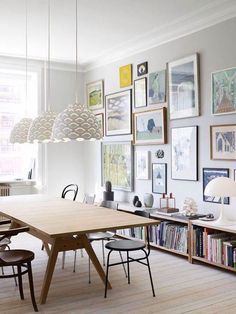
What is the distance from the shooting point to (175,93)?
5.10 meters

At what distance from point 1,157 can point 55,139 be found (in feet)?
11.7

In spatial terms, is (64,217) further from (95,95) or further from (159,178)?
(95,95)

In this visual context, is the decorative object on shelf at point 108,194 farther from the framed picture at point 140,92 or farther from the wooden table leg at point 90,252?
the wooden table leg at point 90,252

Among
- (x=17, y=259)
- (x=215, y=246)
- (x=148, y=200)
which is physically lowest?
(x=215, y=246)

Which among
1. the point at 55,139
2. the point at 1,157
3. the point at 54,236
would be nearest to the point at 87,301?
the point at 54,236

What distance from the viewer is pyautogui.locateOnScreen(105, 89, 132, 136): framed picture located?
603cm

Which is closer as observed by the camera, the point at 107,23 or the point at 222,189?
the point at 222,189

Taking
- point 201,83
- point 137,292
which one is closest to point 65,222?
point 137,292

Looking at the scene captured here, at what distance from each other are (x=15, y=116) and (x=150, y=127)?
2717 mm

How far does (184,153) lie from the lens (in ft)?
16.3

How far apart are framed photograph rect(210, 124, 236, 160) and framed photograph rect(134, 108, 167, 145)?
2.88 ft

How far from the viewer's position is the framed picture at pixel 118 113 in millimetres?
6031

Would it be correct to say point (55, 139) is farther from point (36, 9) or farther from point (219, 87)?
point (219, 87)

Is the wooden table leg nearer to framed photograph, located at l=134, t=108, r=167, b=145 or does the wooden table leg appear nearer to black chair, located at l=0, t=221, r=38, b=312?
black chair, located at l=0, t=221, r=38, b=312
